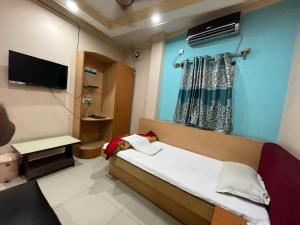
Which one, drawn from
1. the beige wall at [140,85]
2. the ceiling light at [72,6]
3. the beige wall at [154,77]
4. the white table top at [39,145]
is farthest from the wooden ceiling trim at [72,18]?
the white table top at [39,145]

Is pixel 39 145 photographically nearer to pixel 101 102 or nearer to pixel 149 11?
pixel 101 102

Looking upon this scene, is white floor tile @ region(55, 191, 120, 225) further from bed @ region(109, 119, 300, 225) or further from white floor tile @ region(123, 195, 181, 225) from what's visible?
bed @ region(109, 119, 300, 225)

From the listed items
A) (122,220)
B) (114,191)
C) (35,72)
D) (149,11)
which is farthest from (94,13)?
(122,220)

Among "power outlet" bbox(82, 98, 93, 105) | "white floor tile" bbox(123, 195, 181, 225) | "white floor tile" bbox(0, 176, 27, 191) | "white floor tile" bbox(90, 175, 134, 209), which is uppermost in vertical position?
"power outlet" bbox(82, 98, 93, 105)

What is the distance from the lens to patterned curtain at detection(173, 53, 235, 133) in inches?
85.2

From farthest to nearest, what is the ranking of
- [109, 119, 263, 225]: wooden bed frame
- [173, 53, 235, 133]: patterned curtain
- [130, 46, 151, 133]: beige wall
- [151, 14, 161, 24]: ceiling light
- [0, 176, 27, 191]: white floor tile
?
1. [130, 46, 151, 133]: beige wall
2. [151, 14, 161, 24]: ceiling light
3. [173, 53, 235, 133]: patterned curtain
4. [0, 176, 27, 191]: white floor tile
5. [109, 119, 263, 225]: wooden bed frame

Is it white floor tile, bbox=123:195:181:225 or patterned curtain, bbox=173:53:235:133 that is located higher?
patterned curtain, bbox=173:53:235:133

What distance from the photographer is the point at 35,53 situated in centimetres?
225

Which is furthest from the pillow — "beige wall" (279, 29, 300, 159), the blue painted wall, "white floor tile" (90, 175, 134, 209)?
"white floor tile" (90, 175, 134, 209)

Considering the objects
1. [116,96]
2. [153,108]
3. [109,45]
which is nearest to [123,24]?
[109,45]

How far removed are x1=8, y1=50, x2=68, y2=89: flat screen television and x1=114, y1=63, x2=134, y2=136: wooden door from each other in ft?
3.62

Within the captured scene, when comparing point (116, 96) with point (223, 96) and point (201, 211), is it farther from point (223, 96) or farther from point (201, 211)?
point (201, 211)

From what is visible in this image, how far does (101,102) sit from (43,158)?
165cm

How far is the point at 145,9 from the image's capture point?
7.79ft
